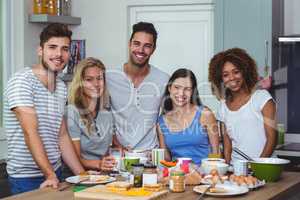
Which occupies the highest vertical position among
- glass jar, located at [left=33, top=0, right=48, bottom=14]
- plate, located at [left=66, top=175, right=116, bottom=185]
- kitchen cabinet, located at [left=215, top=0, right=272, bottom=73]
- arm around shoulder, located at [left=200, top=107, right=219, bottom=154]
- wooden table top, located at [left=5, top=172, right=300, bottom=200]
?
glass jar, located at [left=33, top=0, right=48, bottom=14]

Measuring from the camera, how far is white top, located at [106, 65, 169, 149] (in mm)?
3617

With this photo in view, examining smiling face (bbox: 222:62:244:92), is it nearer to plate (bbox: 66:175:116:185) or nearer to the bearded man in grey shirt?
the bearded man in grey shirt

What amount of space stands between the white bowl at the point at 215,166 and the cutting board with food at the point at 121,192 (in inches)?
14.5

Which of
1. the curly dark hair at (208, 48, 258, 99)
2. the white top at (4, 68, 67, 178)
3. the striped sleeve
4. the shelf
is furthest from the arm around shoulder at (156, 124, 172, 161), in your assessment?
the shelf

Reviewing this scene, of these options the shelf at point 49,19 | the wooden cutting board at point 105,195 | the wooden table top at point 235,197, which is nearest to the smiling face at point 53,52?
the wooden table top at point 235,197

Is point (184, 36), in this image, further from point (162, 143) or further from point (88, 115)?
point (88, 115)

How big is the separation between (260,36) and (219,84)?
107cm

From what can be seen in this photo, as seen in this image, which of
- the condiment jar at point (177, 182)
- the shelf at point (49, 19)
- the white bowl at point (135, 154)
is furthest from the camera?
the shelf at point (49, 19)

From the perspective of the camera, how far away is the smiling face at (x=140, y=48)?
3.66 metres

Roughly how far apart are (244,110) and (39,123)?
46.4 inches

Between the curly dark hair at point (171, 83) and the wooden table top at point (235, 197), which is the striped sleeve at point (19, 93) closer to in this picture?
the wooden table top at point (235, 197)

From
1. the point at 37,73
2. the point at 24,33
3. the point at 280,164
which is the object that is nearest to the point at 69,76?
the point at 24,33

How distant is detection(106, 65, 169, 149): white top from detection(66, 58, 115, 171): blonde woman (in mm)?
164

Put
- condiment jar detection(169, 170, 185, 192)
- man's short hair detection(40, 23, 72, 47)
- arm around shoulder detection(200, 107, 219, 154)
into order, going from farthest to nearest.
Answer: arm around shoulder detection(200, 107, 219, 154), man's short hair detection(40, 23, 72, 47), condiment jar detection(169, 170, 185, 192)
